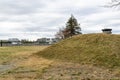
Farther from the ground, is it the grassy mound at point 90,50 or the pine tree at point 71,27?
the pine tree at point 71,27

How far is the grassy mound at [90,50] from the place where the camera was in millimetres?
16688

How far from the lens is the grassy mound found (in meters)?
16.7

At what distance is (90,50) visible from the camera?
1900 cm

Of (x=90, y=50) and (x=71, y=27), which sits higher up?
(x=71, y=27)

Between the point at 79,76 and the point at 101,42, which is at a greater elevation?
the point at 101,42

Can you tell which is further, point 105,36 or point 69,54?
point 105,36

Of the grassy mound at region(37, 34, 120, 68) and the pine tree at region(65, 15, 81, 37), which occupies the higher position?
the pine tree at region(65, 15, 81, 37)

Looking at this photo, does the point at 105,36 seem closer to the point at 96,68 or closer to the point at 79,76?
the point at 96,68

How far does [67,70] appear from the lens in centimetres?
1452

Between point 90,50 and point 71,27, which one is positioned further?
point 71,27

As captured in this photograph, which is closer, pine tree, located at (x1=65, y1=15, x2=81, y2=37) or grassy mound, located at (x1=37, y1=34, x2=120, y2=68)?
grassy mound, located at (x1=37, y1=34, x2=120, y2=68)

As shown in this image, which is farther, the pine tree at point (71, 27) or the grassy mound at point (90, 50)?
the pine tree at point (71, 27)

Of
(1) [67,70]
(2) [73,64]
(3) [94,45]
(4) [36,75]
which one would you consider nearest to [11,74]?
(4) [36,75]

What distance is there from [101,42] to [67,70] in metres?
6.22
